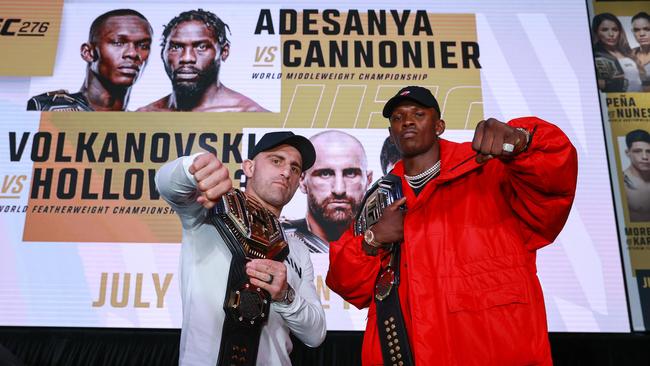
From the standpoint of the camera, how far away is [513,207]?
58.1 inches

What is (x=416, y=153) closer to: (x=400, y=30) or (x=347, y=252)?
(x=347, y=252)

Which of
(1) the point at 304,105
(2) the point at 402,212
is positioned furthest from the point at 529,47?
(2) the point at 402,212

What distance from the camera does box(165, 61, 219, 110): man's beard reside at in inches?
108

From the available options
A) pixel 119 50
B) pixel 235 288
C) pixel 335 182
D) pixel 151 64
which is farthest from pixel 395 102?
pixel 119 50

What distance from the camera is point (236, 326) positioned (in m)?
1.39

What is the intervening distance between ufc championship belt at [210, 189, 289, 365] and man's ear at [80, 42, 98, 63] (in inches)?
68.5

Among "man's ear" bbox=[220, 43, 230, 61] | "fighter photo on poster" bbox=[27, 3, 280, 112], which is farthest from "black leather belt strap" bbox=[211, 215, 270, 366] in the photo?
"man's ear" bbox=[220, 43, 230, 61]

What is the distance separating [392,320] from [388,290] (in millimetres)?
86

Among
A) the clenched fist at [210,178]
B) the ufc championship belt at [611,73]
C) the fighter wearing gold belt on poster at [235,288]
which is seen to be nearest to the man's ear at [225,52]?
the fighter wearing gold belt on poster at [235,288]

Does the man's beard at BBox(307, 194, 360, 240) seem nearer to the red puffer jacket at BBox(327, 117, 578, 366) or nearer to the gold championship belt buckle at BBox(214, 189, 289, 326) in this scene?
the red puffer jacket at BBox(327, 117, 578, 366)

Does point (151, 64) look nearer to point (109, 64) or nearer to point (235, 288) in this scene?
point (109, 64)

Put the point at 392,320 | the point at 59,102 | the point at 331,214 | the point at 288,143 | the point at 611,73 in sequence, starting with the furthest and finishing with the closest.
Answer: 1. the point at 611,73
2. the point at 59,102
3. the point at 331,214
4. the point at 288,143
5. the point at 392,320

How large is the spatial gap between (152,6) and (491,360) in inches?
97.9

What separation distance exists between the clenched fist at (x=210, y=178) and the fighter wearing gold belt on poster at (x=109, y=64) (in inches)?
71.6
